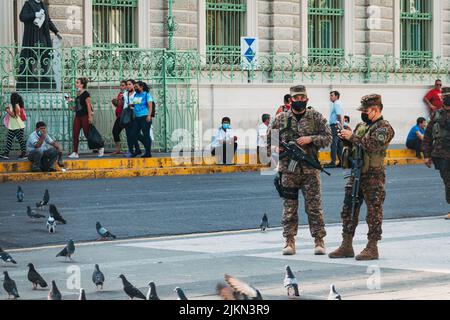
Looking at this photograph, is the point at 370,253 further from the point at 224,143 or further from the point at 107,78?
the point at 107,78

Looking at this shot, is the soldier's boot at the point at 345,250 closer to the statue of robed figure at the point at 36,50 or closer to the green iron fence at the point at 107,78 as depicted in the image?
the green iron fence at the point at 107,78

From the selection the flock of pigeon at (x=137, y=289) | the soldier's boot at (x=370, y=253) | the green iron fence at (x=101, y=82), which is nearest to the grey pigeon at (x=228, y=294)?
the flock of pigeon at (x=137, y=289)

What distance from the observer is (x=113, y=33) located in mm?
34938

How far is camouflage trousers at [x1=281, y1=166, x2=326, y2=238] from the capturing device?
13516mm

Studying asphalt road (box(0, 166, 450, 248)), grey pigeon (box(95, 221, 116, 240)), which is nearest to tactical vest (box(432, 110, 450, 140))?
asphalt road (box(0, 166, 450, 248))

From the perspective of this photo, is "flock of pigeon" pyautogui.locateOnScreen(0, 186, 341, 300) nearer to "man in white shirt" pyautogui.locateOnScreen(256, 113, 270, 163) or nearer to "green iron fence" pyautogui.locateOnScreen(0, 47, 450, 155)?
"green iron fence" pyautogui.locateOnScreen(0, 47, 450, 155)

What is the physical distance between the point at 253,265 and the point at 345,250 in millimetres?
1140

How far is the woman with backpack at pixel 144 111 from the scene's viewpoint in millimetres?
27031

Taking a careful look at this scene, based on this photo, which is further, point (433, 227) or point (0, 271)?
point (433, 227)

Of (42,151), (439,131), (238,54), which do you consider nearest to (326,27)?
(238,54)

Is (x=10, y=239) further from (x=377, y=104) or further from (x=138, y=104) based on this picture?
(x=138, y=104)
